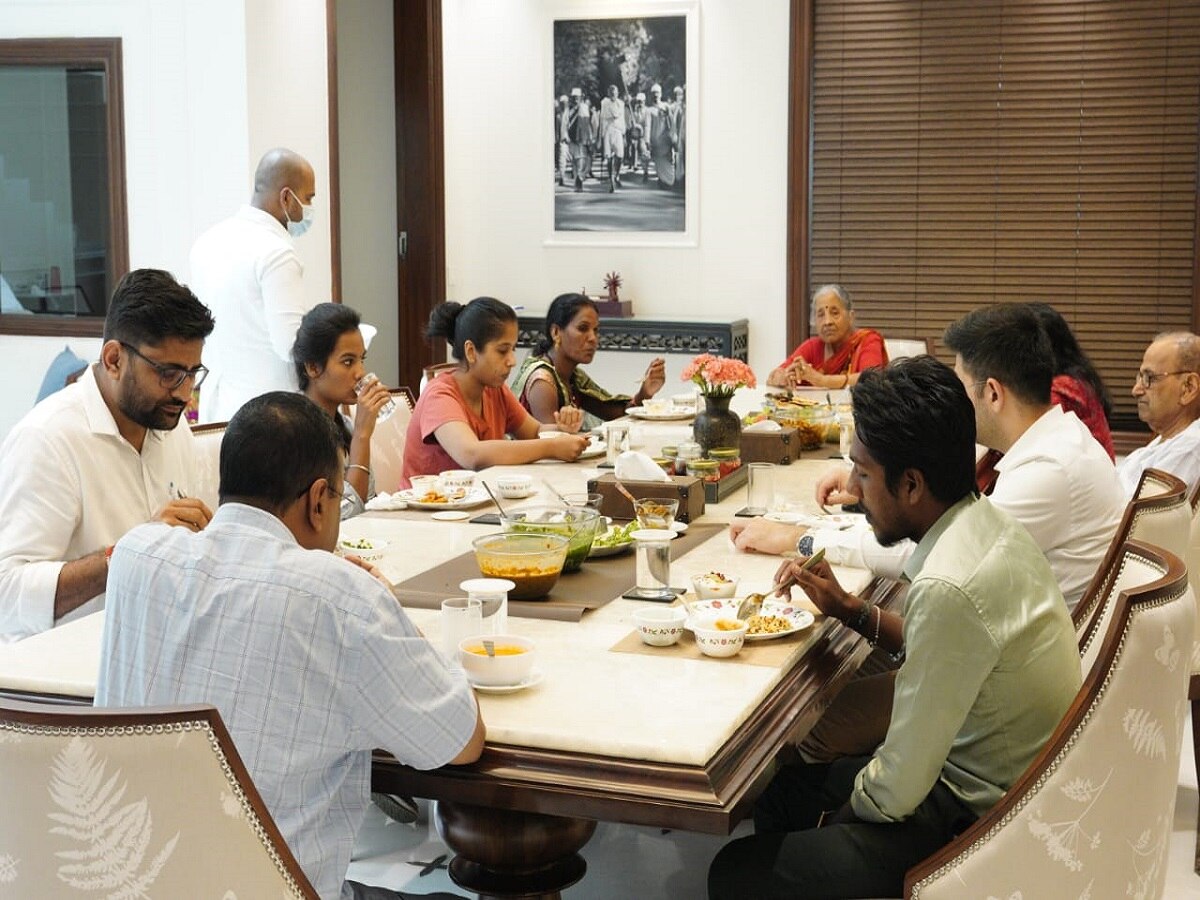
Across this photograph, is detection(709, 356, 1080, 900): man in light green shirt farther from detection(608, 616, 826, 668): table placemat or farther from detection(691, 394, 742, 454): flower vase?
detection(691, 394, 742, 454): flower vase

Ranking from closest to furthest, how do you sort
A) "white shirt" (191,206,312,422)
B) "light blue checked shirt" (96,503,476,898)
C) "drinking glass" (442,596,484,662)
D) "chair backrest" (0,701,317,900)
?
"chair backrest" (0,701,317,900) → "light blue checked shirt" (96,503,476,898) → "drinking glass" (442,596,484,662) → "white shirt" (191,206,312,422)

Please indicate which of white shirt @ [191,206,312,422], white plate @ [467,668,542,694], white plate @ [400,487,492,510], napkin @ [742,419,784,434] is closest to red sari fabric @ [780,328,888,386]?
napkin @ [742,419,784,434]

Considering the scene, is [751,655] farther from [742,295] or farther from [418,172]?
[418,172]

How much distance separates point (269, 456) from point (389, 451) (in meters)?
2.75

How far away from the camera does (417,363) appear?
838 cm

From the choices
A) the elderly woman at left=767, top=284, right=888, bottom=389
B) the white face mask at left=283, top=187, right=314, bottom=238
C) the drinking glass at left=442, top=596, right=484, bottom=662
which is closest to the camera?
the drinking glass at left=442, top=596, right=484, bottom=662

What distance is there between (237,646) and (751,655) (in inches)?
34.8

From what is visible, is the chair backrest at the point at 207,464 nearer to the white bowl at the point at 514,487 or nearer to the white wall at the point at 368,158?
the white bowl at the point at 514,487

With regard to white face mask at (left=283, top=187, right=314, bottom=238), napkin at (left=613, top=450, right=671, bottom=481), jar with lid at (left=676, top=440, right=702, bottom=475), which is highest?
white face mask at (left=283, top=187, right=314, bottom=238)

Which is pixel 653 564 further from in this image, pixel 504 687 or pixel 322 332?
pixel 322 332

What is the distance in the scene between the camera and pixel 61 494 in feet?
8.79

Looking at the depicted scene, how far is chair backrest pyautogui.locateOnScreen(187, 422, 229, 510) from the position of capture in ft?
10.5

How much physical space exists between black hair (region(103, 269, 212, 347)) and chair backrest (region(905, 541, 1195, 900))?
1702 millimetres

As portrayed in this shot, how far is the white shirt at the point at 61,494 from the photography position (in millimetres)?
2578
